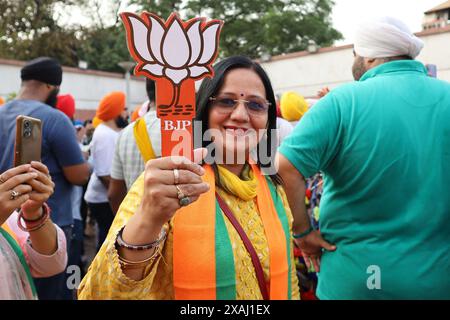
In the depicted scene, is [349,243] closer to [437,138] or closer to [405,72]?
[437,138]

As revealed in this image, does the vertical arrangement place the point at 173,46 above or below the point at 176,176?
above

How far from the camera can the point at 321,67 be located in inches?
569

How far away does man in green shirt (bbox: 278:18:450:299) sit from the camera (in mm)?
1637

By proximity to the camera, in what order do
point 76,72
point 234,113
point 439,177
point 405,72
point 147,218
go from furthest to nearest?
point 76,72, point 405,72, point 439,177, point 234,113, point 147,218

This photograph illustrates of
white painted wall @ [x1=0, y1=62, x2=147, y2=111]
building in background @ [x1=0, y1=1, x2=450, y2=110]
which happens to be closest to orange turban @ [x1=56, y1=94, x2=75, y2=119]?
building in background @ [x1=0, y1=1, x2=450, y2=110]

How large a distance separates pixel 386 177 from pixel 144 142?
137cm

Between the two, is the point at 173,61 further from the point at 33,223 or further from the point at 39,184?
the point at 33,223

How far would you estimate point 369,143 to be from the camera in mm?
1673

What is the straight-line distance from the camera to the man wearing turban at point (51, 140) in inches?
98.7

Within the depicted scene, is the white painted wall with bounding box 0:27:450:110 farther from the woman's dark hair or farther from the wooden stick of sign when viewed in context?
the wooden stick of sign

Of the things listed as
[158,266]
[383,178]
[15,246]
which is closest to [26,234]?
[15,246]

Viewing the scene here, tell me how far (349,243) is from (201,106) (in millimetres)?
819
